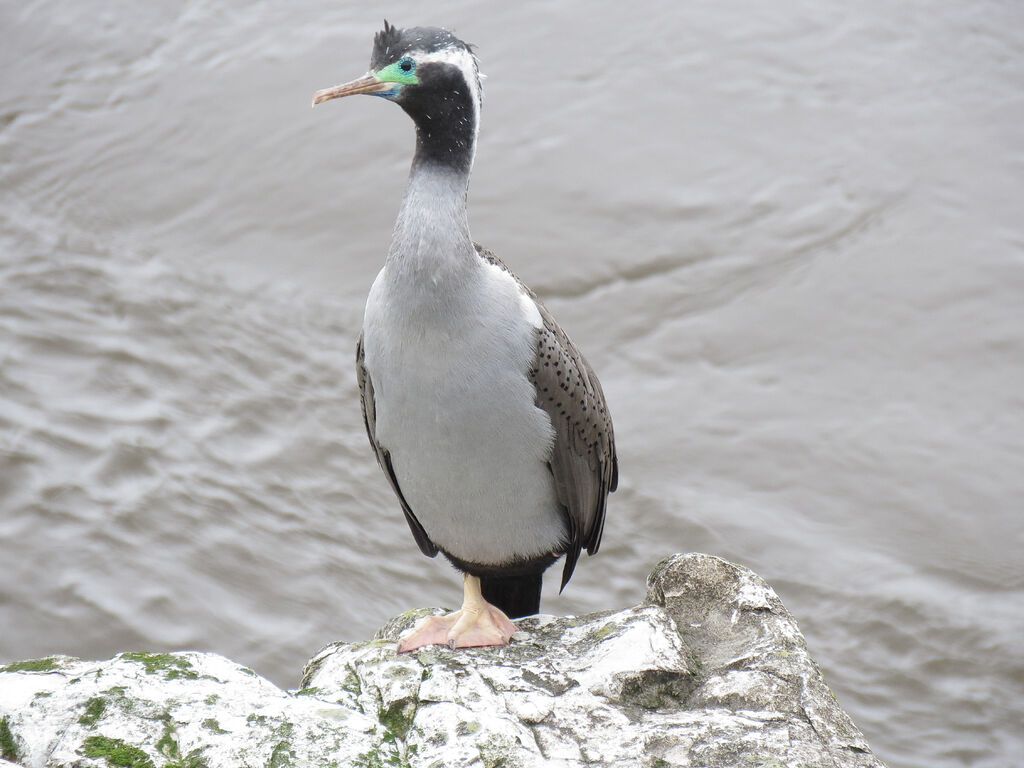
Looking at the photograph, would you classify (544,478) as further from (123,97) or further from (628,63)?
(123,97)

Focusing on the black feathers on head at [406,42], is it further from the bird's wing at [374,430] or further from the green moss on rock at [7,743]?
the green moss on rock at [7,743]

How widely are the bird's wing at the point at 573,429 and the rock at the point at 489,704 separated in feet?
1.67

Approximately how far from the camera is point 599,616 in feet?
14.9

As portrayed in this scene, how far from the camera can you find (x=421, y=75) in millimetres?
4039

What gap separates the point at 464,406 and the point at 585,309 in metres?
5.75

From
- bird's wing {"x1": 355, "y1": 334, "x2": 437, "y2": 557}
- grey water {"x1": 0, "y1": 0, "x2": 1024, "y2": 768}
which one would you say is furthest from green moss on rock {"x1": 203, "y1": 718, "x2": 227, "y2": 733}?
grey water {"x1": 0, "y1": 0, "x2": 1024, "y2": 768}

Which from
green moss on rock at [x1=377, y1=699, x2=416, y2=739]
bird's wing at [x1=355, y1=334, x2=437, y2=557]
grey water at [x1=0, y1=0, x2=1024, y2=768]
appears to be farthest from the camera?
grey water at [x1=0, y1=0, x2=1024, y2=768]

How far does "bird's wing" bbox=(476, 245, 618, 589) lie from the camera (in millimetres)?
4465

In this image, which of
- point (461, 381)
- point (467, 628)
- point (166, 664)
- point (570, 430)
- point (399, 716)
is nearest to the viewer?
point (166, 664)

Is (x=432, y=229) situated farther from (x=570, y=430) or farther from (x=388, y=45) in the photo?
(x=570, y=430)

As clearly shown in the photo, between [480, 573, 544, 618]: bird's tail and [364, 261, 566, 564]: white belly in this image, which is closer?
[364, 261, 566, 564]: white belly

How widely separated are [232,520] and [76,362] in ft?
7.33

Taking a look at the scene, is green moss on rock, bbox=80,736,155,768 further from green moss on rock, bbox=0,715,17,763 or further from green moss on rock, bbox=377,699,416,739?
green moss on rock, bbox=377,699,416,739

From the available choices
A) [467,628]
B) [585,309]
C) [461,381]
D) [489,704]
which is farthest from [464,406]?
[585,309]
